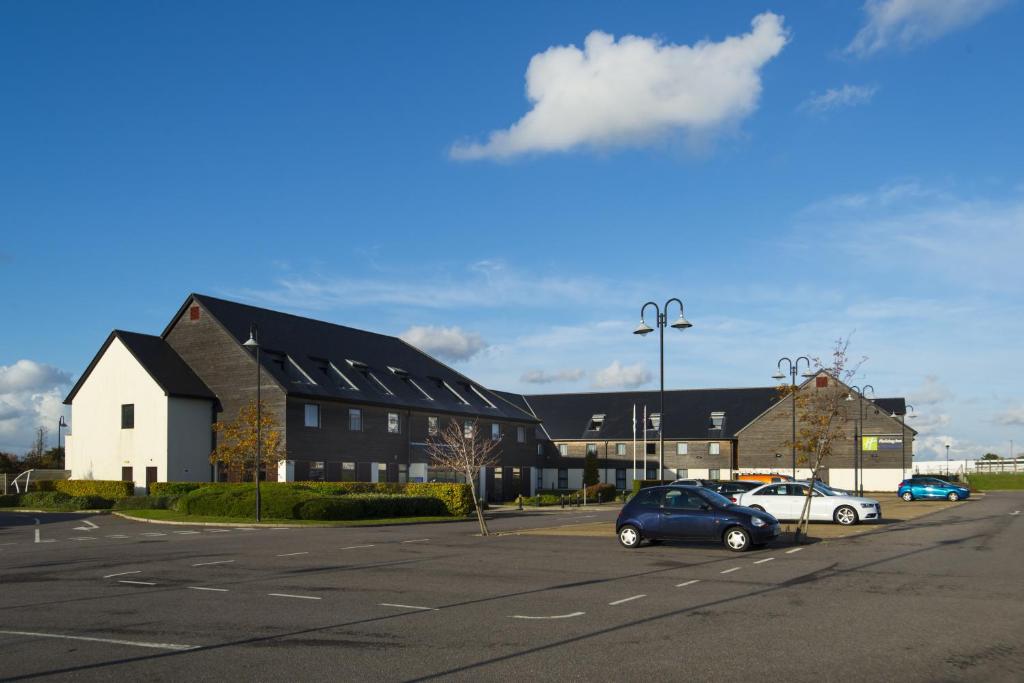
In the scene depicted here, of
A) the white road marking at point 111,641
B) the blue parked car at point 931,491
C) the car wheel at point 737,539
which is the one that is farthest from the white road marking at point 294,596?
the blue parked car at point 931,491

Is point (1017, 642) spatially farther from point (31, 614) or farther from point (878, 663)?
point (31, 614)

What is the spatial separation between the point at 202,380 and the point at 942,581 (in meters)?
45.8

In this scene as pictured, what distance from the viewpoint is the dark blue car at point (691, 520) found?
72.7 ft

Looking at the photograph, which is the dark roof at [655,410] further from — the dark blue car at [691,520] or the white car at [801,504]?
the dark blue car at [691,520]

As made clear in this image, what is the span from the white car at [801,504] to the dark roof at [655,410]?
165 ft

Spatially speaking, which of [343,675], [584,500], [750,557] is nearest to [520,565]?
[750,557]

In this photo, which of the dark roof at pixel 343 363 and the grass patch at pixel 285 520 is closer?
the grass patch at pixel 285 520

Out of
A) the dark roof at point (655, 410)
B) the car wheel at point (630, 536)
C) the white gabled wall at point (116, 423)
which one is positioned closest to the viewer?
the car wheel at point (630, 536)

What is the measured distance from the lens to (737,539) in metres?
22.2

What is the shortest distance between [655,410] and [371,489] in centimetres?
4402

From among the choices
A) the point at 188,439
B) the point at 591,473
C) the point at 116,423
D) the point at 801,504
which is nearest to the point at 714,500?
the point at 801,504

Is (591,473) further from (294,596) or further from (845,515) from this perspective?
(294,596)

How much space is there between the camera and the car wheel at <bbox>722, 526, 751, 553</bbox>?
2205 cm

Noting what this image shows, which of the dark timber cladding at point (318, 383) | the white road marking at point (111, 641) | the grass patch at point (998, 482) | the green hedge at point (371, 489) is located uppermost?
the dark timber cladding at point (318, 383)
